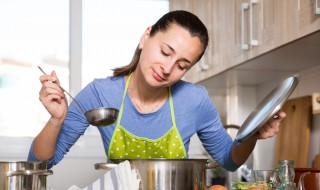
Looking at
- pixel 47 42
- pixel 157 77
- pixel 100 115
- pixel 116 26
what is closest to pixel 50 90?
pixel 100 115

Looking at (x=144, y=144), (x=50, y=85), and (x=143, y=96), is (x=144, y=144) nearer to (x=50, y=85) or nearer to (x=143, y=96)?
(x=143, y=96)

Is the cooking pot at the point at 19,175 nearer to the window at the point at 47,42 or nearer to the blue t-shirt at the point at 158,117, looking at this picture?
the blue t-shirt at the point at 158,117

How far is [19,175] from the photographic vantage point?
96 cm

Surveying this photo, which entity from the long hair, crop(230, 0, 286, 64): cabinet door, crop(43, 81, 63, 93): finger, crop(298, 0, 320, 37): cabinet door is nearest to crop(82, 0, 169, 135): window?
crop(230, 0, 286, 64): cabinet door

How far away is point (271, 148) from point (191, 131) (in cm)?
160

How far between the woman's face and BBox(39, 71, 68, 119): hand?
0.24 meters

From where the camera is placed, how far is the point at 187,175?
1071 millimetres

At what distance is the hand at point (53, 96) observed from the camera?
1247 mm

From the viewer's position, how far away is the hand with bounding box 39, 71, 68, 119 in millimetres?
1247

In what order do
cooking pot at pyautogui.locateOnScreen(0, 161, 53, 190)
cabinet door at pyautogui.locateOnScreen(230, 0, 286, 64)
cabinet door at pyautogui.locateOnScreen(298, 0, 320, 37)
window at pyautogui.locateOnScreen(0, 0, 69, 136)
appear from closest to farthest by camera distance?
cooking pot at pyautogui.locateOnScreen(0, 161, 53, 190)
cabinet door at pyautogui.locateOnScreen(298, 0, 320, 37)
cabinet door at pyautogui.locateOnScreen(230, 0, 286, 64)
window at pyautogui.locateOnScreen(0, 0, 69, 136)

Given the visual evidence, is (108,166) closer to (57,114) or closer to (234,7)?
(57,114)

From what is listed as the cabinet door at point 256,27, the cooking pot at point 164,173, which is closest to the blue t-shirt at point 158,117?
the cooking pot at point 164,173

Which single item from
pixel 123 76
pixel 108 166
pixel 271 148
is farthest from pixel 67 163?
pixel 108 166

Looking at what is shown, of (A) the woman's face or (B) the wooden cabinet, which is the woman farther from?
(B) the wooden cabinet
